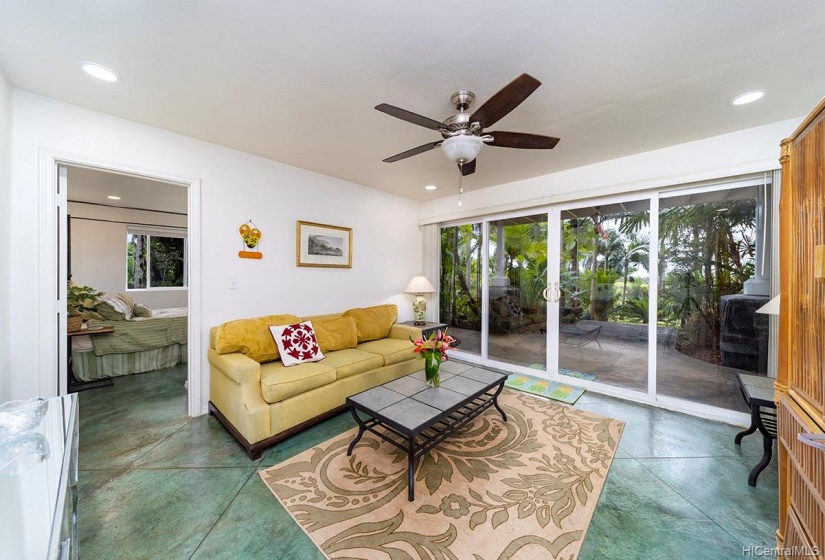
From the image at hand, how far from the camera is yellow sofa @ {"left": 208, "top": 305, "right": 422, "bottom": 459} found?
87.6 inches

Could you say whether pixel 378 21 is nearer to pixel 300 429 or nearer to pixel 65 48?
pixel 65 48

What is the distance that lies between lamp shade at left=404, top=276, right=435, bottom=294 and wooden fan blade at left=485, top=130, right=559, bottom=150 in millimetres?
2721

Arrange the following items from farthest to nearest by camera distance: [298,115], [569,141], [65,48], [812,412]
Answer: [569,141], [298,115], [65,48], [812,412]

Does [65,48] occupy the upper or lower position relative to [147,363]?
upper

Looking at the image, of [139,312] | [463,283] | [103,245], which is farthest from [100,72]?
[103,245]

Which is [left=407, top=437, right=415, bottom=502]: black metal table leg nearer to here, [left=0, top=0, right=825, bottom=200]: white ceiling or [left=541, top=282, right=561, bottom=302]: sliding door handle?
[left=0, top=0, right=825, bottom=200]: white ceiling

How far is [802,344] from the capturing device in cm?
117

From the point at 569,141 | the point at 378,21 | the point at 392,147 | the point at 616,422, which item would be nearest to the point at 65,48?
the point at 378,21

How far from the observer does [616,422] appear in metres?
2.65

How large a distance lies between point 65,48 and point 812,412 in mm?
3835

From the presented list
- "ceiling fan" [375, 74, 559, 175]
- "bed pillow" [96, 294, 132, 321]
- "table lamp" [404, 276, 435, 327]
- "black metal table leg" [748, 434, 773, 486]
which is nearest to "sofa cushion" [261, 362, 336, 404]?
"ceiling fan" [375, 74, 559, 175]

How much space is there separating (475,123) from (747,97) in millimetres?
1980

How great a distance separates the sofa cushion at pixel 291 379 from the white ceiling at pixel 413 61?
2065 millimetres

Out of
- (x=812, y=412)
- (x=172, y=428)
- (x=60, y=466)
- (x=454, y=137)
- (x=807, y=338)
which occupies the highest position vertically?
(x=454, y=137)
